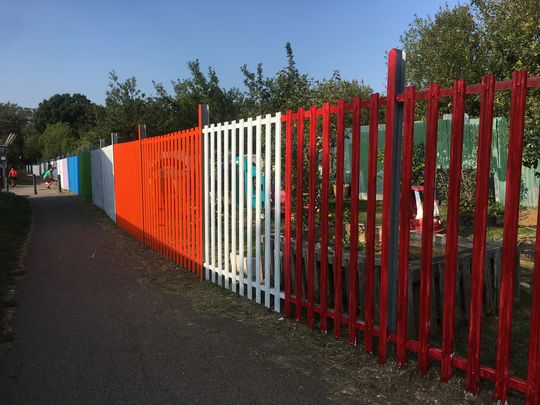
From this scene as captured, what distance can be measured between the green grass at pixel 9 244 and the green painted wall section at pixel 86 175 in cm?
403

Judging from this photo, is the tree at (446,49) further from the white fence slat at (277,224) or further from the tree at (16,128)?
the tree at (16,128)

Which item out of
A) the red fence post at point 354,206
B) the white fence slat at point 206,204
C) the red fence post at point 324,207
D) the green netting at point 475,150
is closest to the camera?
the red fence post at point 354,206

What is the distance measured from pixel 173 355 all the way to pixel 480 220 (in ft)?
8.74

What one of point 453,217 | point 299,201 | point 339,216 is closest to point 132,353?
point 299,201

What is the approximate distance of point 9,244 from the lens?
9477 mm

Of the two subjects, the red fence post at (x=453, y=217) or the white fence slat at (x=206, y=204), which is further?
the white fence slat at (x=206, y=204)

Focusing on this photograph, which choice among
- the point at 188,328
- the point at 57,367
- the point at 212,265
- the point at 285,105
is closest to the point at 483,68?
the point at 285,105

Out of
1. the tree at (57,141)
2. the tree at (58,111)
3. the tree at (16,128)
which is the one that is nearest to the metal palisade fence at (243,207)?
the tree at (57,141)

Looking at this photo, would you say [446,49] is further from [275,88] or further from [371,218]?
[371,218]

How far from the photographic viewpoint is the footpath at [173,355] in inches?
131

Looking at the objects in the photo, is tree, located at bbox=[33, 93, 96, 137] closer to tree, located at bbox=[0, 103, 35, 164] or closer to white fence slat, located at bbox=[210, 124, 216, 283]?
tree, located at bbox=[0, 103, 35, 164]

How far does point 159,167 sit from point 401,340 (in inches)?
223

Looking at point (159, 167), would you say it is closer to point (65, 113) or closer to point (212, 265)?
point (212, 265)

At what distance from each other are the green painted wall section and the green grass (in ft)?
13.2
